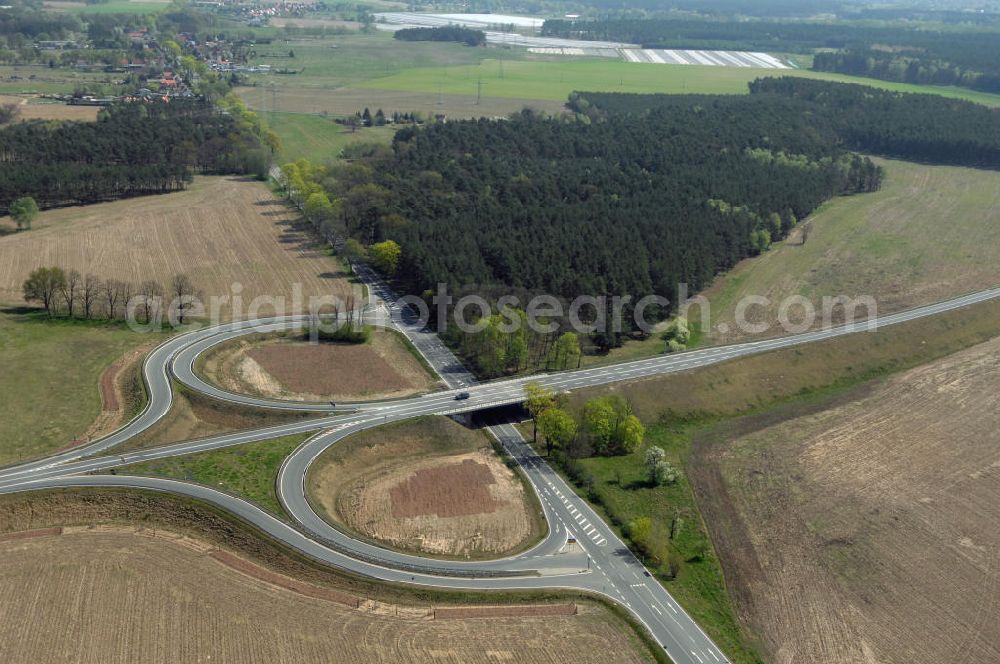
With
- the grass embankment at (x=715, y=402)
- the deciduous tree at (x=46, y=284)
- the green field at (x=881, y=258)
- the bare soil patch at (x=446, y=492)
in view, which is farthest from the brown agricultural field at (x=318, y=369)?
the green field at (x=881, y=258)

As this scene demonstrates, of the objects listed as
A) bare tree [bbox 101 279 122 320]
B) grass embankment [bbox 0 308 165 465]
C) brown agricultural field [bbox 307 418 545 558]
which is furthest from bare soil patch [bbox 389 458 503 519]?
bare tree [bbox 101 279 122 320]

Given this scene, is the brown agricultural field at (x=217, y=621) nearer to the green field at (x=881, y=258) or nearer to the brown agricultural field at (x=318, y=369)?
the brown agricultural field at (x=318, y=369)

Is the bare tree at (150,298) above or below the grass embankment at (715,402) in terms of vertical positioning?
above

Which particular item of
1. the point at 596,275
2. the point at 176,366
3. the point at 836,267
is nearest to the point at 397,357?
the point at 176,366

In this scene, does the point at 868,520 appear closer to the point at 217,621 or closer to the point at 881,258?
the point at 217,621

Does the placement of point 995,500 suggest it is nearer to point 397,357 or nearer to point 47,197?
point 397,357
